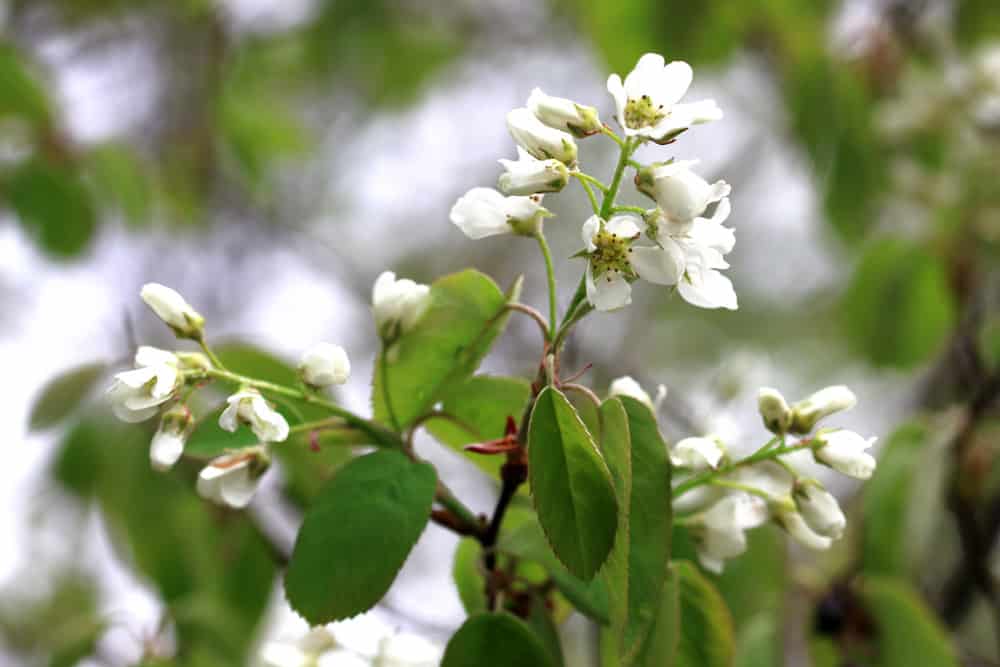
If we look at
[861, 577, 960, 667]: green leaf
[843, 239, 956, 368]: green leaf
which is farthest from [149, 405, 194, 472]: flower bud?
[843, 239, 956, 368]: green leaf

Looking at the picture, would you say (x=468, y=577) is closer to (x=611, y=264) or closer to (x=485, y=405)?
(x=485, y=405)

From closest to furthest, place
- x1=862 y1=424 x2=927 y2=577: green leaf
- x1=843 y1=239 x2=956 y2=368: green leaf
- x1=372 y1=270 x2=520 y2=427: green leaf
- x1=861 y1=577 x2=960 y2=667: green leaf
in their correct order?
x1=372 y1=270 x2=520 y2=427: green leaf
x1=861 y1=577 x2=960 y2=667: green leaf
x1=862 y1=424 x2=927 y2=577: green leaf
x1=843 y1=239 x2=956 y2=368: green leaf

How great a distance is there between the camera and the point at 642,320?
11.6 feet

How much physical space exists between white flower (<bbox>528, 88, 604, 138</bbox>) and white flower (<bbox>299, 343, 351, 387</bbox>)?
0.94ft

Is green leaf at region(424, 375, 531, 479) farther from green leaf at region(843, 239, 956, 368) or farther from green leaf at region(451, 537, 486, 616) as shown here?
green leaf at region(843, 239, 956, 368)

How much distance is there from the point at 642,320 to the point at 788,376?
2.31m

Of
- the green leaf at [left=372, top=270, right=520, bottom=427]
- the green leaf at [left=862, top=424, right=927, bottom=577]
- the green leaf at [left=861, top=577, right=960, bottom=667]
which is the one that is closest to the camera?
the green leaf at [left=372, top=270, right=520, bottom=427]

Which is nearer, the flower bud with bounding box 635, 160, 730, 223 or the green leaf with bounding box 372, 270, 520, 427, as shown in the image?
the flower bud with bounding box 635, 160, 730, 223

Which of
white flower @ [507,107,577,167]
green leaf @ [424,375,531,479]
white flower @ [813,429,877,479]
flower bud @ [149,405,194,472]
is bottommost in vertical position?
green leaf @ [424,375,531,479]

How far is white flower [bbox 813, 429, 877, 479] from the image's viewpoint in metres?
0.97

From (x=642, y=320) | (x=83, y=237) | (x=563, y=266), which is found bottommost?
(x=563, y=266)

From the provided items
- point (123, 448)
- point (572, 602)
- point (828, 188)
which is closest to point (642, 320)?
point (828, 188)

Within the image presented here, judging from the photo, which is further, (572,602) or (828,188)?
(828,188)

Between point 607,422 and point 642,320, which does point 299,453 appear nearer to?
point 607,422
